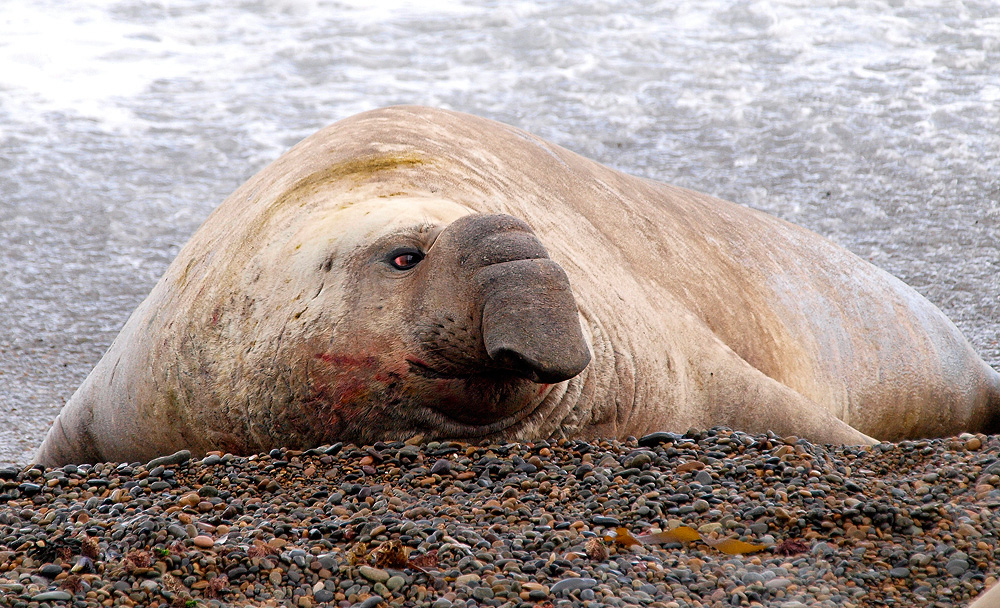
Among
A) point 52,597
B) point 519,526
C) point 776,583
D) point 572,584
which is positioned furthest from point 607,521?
point 52,597

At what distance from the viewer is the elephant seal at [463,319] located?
123 inches

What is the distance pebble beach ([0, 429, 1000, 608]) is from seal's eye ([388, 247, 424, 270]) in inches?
20.5

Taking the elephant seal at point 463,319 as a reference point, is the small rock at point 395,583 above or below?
below

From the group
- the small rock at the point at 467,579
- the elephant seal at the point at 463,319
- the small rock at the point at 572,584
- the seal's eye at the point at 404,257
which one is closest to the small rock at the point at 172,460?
the elephant seal at the point at 463,319

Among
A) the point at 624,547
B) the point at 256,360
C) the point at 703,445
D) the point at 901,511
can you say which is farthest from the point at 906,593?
the point at 256,360

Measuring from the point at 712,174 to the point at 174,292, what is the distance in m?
5.80

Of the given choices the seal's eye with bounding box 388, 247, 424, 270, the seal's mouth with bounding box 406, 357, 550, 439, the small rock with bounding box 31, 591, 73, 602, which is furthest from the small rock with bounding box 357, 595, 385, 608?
the seal's eye with bounding box 388, 247, 424, 270

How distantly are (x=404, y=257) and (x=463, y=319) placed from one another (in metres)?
0.34

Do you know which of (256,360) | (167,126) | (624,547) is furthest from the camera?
(167,126)

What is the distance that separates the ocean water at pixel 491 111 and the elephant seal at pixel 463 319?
6.02 feet

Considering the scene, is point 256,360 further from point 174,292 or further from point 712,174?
point 712,174

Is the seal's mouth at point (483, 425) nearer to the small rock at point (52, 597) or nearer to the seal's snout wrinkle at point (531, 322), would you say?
the seal's snout wrinkle at point (531, 322)

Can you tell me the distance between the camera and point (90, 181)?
9.04 m

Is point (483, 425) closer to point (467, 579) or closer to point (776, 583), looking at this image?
point (467, 579)
